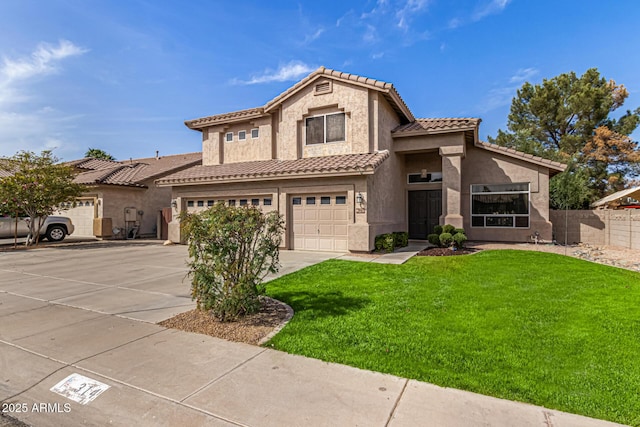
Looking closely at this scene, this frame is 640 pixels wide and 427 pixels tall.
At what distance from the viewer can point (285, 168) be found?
13.7 meters

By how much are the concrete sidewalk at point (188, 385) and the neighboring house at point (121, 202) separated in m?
15.5

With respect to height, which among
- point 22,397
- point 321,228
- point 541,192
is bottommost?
point 22,397

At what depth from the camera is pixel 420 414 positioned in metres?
2.84

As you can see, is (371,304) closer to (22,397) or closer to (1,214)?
(22,397)

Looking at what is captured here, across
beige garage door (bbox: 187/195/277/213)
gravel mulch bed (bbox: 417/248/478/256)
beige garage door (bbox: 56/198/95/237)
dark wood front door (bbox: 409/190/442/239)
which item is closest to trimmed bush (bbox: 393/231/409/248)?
gravel mulch bed (bbox: 417/248/478/256)

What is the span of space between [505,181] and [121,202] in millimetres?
22107

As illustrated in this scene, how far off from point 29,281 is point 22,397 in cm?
677

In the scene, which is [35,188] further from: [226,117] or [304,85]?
[304,85]

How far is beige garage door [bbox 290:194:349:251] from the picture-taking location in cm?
1291

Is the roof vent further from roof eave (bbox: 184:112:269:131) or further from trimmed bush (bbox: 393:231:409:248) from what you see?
trimmed bush (bbox: 393:231:409:248)

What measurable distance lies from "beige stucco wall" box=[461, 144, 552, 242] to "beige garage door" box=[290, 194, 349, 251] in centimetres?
736

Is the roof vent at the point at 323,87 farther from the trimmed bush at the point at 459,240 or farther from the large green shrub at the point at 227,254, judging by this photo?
the large green shrub at the point at 227,254

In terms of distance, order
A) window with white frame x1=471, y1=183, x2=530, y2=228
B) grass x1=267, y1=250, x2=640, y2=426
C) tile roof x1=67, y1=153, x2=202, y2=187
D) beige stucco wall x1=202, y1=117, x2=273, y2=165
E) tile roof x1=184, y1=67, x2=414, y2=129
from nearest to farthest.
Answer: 1. grass x1=267, y1=250, x2=640, y2=426
2. tile roof x1=184, y1=67, x2=414, y2=129
3. window with white frame x1=471, y1=183, x2=530, y2=228
4. beige stucco wall x1=202, y1=117, x2=273, y2=165
5. tile roof x1=67, y1=153, x2=202, y2=187

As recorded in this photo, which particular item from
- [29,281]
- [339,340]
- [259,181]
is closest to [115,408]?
[339,340]
